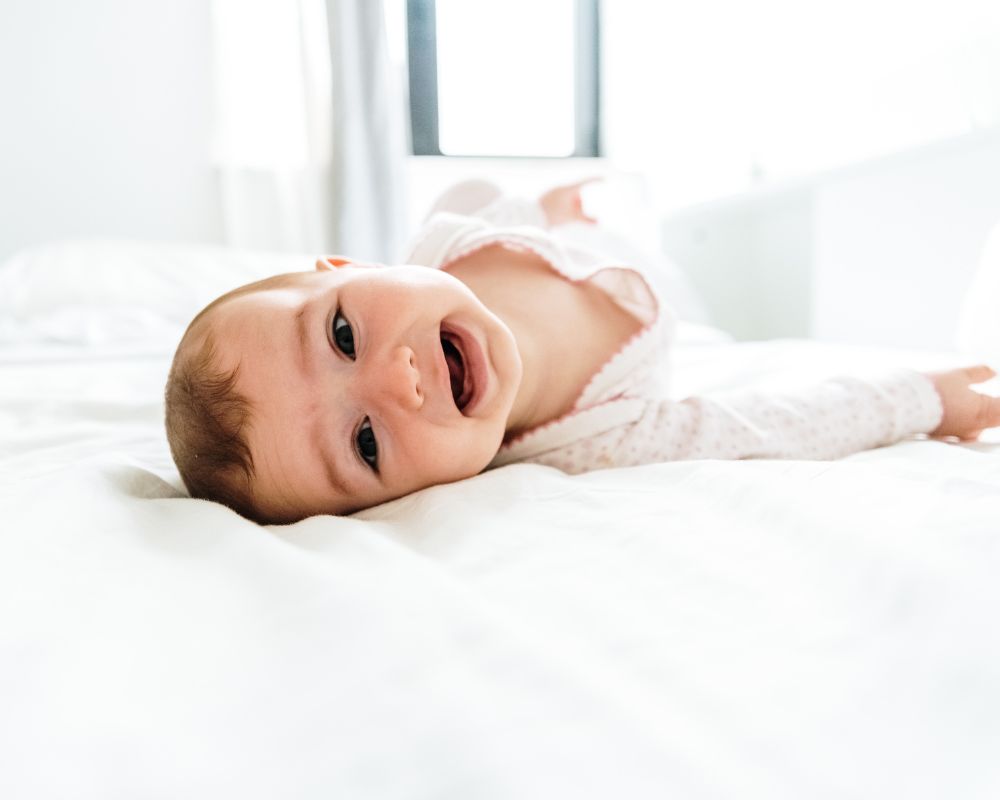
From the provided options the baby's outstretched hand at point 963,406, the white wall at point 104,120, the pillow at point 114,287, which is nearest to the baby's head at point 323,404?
the baby's outstretched hand at point 963,406

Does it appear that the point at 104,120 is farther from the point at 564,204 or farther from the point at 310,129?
the point at 564,204

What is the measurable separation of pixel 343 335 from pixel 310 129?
2368 millimetres

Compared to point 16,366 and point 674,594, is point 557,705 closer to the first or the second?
point 674,594

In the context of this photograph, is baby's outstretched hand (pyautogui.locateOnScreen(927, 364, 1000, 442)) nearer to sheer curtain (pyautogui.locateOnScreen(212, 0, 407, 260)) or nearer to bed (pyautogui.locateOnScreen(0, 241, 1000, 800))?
bed (pyautogui.locateOnScreen(0, 241, 1000, 800))

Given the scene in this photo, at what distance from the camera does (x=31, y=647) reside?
13.3 inches

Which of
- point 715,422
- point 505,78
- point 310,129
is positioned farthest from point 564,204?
point 505,78

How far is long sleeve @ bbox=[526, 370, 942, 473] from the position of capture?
87 cm

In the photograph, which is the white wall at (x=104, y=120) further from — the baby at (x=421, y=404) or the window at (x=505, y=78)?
the baby at (x=421, y=404)

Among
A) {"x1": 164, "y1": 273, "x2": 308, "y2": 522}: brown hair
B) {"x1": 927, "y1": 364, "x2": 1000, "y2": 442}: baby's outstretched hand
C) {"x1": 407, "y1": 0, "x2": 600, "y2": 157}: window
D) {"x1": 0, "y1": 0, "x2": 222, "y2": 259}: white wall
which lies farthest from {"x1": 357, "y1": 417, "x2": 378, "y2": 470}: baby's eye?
{"x1": 407, "y1": 0, "x2": 600, "y2": 157}: window

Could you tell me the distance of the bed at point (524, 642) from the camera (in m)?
0.27

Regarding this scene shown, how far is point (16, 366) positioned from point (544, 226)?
3.45 feet

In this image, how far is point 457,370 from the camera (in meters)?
0.85

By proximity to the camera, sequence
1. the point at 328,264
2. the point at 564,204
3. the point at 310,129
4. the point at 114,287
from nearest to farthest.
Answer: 1. the point at 328,264
2. the point at 564,204
3. the point at 114,287
4. the point at 310,129

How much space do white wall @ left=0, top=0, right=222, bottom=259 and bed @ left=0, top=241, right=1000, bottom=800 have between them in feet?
8.31
